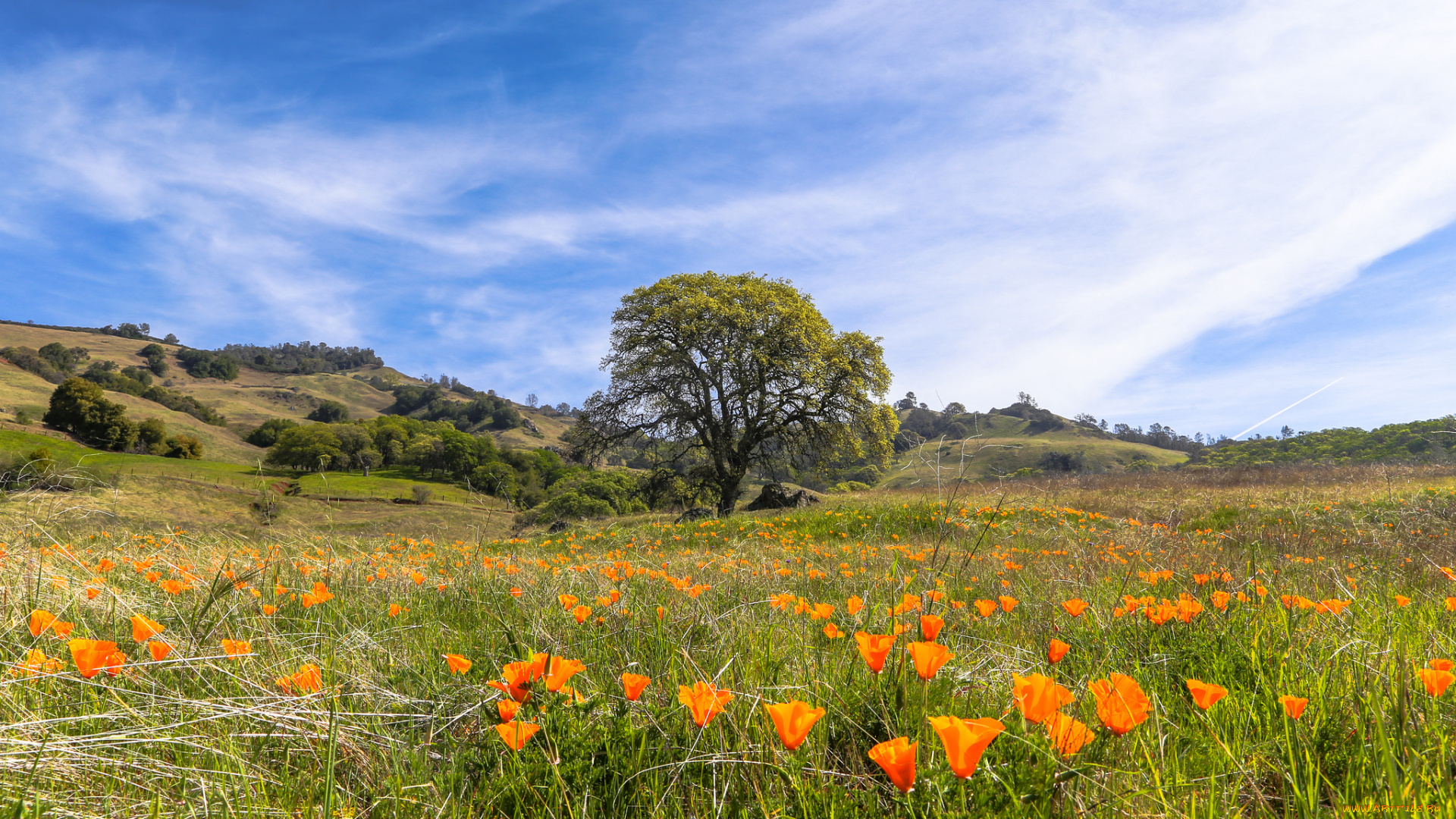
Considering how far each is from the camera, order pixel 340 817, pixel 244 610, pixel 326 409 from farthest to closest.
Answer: pixel 326 409 → pixel 244 610 → pixel 340 817

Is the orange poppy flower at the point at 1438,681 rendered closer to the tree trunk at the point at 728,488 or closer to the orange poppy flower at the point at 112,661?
the orange poppy flower at the point at 112,661

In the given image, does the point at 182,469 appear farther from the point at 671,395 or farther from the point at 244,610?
the point at 244,610

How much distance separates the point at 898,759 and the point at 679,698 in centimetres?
74

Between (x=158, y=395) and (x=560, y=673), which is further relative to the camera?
(x=158, y=395)

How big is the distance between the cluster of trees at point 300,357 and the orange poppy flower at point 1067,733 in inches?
7355

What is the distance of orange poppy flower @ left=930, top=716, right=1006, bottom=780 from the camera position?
1018mm

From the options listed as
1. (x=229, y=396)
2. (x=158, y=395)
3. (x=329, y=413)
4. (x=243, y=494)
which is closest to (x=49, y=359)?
(x=229, y=396)

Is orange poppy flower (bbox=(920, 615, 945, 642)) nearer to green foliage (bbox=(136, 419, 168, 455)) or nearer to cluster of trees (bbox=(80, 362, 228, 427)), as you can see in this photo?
green foliage (bbox=(136, 419, 168, 455))

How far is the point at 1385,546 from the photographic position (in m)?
6.62

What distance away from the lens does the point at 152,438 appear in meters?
55.5

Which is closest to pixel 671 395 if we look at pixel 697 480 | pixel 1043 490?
pixel 697 480

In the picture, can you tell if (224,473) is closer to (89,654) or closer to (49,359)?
(89,654)

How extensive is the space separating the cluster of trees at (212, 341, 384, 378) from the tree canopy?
167311mm

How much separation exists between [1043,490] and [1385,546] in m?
12.8
